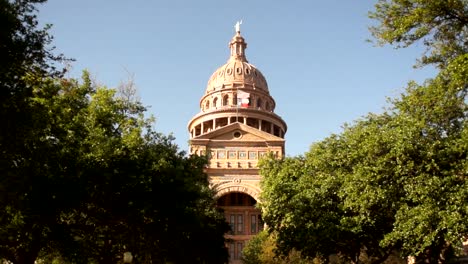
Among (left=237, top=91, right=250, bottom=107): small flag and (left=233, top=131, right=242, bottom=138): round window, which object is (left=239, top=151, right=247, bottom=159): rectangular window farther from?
(left=237, top=91, right=250, bottom=107): small flag

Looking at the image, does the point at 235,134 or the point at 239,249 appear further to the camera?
the point at 235,134

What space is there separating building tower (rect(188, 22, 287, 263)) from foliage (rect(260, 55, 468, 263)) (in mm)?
22417

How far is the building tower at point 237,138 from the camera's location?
65.8 m

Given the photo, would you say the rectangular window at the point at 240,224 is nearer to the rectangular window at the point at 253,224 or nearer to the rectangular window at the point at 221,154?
the rectangular window at the point at 253,224

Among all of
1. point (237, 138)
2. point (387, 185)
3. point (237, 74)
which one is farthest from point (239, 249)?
point (387, 185)

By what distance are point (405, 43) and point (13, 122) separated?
13.5 metres

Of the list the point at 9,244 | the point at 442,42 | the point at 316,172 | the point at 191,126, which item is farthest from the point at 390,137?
the point at 191,126

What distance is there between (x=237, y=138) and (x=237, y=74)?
22.3 meters

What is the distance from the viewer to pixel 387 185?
27.5m

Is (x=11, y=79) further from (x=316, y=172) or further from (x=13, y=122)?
(x=316, y=172)

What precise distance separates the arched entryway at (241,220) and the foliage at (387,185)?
33564 millimetres

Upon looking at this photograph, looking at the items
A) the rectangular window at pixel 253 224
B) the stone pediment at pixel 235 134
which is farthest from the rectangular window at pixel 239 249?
the stone pediment at pixel 235 134

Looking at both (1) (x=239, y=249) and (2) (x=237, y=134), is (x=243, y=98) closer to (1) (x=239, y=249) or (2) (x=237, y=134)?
(2) (x=237, y=134)

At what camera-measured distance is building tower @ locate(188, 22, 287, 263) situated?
216ft
